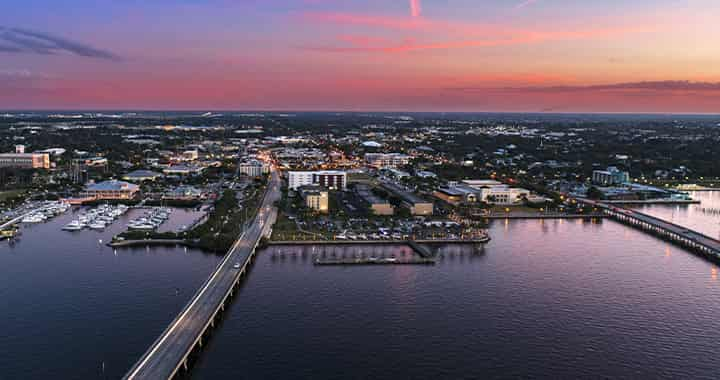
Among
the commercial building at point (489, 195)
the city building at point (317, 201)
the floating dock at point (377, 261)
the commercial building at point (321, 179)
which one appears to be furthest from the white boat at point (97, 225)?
the commercial building at point (489, 195)

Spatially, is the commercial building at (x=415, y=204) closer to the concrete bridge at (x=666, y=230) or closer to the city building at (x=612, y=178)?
the concrete bridge at (x=666, y=230)

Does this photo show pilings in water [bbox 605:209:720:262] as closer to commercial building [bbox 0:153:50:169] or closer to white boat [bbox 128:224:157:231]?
white boat [bbox 128:224:157:231]

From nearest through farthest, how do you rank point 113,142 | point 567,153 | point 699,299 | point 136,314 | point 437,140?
point 136,314 → point 699,299 → point 567,153 → point 113,142 → point 437,140

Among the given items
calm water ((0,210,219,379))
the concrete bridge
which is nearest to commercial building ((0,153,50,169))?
calm water ((0,210,219,379))

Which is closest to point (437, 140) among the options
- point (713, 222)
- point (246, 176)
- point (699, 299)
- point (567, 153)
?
point (567, 153)

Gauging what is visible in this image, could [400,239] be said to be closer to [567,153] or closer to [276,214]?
[276,214]

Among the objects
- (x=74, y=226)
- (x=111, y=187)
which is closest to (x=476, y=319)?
(x=74, y=226)

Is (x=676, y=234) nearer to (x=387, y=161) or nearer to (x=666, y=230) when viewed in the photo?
(x=666, y=230)
